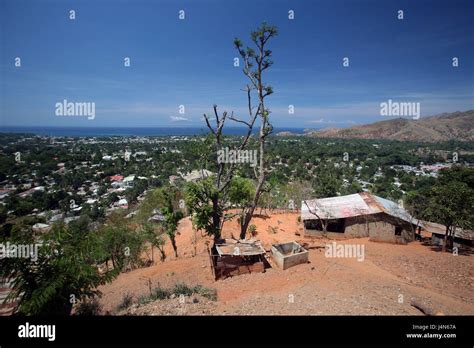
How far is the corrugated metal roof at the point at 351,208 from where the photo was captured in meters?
15.9

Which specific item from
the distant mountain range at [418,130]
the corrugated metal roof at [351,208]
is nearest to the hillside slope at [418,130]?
the distant mountain range at [418,130]

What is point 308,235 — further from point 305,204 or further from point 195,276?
point 195,276

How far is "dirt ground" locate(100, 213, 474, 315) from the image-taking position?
6.48 metres

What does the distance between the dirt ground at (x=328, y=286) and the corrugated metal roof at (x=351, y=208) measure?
7.32ft

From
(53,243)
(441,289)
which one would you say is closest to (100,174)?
(53,243)

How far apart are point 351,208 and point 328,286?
1003 cm

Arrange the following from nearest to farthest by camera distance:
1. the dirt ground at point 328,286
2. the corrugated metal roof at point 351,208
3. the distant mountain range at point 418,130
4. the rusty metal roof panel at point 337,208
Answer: the dirt ground at point 328,286, the corrugated metal roof at point 351,208, the rusty metal roof panel at point 337,208, the distant mountain range at point 418,130

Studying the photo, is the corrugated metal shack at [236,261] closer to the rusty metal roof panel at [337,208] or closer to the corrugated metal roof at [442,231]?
the rusty metal roof panel at [337,208]

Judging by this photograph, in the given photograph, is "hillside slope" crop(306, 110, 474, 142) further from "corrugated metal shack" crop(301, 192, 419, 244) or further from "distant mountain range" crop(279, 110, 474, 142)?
"corrugated metal shack" crop(301, 192, 419, 244)

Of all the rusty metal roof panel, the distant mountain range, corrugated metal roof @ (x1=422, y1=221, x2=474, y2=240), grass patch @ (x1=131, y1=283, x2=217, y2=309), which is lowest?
corrugated metal roof @ (x1=422, y1=221, x2=474, y2=240)

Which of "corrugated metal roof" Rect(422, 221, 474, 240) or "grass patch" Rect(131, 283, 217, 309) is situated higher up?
"grass patch" Rect(131, 283, 217, 309)

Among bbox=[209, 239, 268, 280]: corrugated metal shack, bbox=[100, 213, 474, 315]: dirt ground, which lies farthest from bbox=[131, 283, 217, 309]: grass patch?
bbox=[209, 239, 268, 280]: corrugated metal shack

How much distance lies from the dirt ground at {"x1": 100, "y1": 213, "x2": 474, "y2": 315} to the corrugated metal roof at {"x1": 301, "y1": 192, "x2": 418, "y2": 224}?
2231 millimetres

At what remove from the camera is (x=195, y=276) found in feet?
34.4
